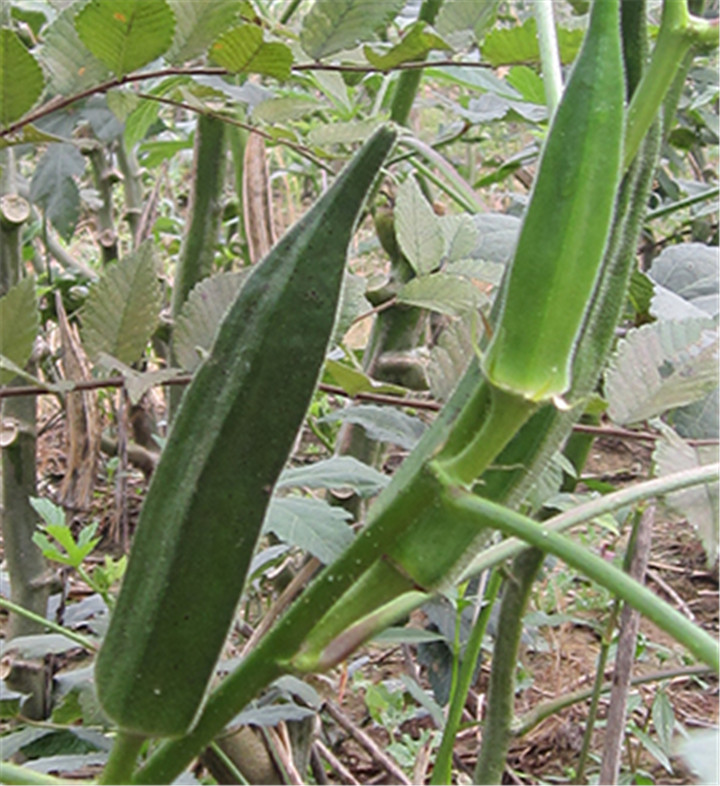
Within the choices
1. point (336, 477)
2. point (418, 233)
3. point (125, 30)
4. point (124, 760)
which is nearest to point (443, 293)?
point (418, 233)

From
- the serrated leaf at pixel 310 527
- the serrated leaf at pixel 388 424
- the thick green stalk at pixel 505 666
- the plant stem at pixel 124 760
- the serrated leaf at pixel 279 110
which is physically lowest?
the thick green stalk at pixel 505 666

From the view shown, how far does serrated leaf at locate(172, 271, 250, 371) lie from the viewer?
2.37ft

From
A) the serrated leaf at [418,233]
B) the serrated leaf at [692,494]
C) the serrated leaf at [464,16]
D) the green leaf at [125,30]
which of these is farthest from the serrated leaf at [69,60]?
the serrated leaf at [692,494]

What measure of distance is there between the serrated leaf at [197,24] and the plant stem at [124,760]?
491 mm

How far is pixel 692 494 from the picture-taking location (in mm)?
609

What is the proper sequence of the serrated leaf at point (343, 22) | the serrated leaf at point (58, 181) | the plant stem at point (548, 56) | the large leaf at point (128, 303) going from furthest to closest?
the serrated leaf at point (58, 181) < the serrated leaf at point (343, 22) < the large leaf at point (128, 303) < the plant stem at point (548, 56)

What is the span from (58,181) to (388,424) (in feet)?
1.32

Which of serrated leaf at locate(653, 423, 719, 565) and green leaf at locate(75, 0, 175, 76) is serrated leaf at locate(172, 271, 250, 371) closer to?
green leaf at locate(75, 0, 175, 76)

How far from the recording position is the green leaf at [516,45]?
33.2 inches

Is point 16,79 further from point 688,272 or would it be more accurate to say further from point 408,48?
point 688,272

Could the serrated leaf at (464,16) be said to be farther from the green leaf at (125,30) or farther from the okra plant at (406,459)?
the okra plant at (406,459)

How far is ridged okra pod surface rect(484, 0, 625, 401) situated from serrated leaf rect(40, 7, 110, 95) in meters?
0.44

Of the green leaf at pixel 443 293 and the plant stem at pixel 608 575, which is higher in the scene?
the plant stem at pixel 608 575

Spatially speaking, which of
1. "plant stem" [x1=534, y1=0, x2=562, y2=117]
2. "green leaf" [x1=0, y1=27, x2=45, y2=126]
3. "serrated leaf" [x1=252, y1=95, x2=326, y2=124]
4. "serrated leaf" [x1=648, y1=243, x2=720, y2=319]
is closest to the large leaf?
"green leaf" [x1=0, y1=27, x2=45, y2=126]
